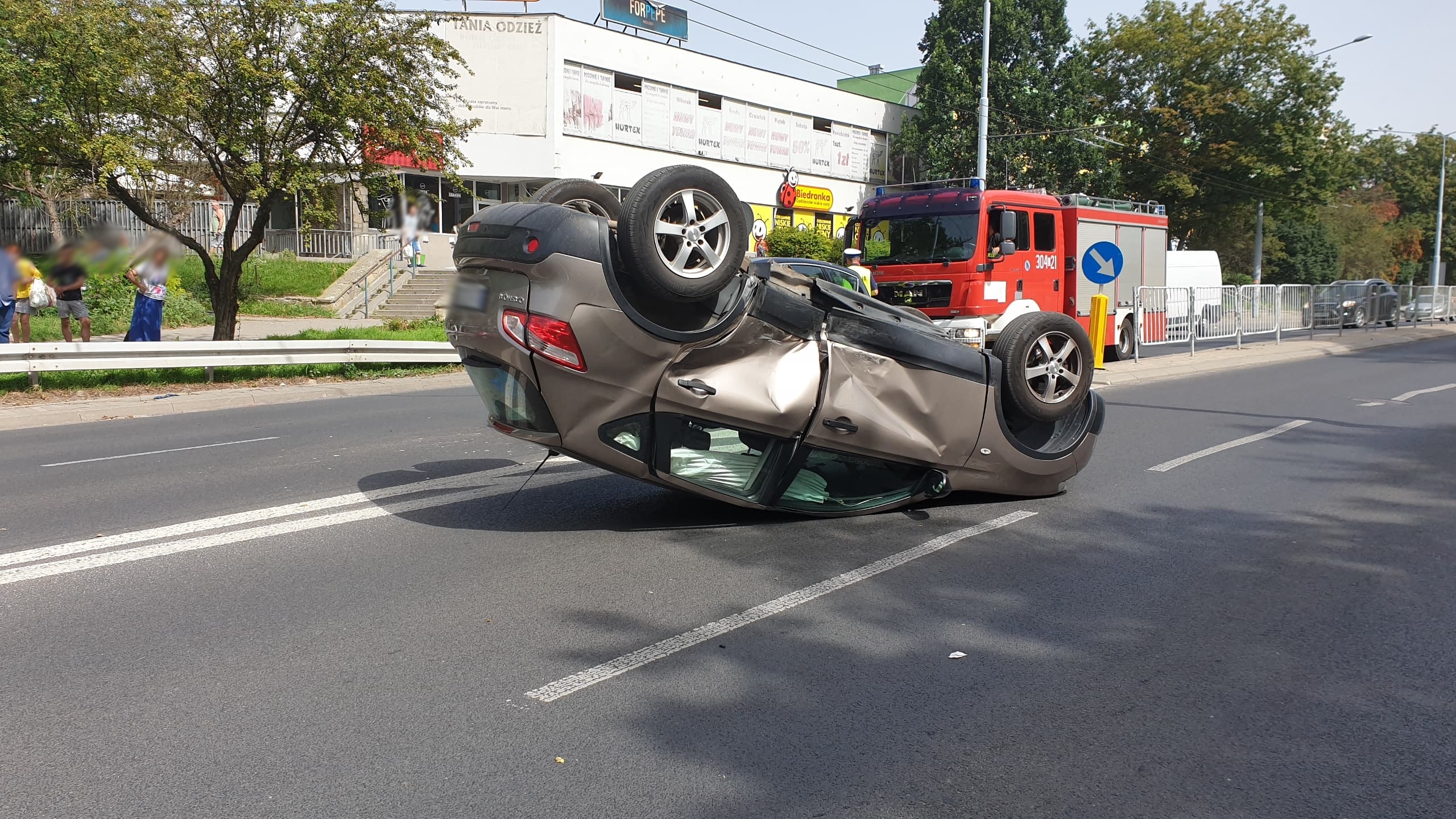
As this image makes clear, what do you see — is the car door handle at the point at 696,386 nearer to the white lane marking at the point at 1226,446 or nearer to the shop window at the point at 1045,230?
the white lane marking at the point at 1226,446

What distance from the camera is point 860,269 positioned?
51.9 ft

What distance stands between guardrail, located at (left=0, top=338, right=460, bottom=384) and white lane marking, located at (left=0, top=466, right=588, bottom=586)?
29.0 ft

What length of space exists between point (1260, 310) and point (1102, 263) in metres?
11.9

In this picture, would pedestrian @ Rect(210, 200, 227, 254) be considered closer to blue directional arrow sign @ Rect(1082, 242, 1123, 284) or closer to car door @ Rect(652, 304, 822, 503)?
blue directional arrow sign @ Rect(1082, 242, 1123, 284)

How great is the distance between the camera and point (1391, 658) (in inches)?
183

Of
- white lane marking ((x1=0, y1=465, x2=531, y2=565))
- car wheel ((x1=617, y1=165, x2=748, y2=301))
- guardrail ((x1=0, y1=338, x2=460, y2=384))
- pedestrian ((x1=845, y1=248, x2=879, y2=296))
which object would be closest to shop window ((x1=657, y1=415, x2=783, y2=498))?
car wheel ((x1=617, y1=165, x2=748, y2=301))

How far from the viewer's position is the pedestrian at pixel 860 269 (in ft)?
50.9

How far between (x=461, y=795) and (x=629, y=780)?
52 cm

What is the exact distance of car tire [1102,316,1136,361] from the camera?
2128 centimetres

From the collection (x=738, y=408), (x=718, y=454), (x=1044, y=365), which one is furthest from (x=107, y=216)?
(x=1044, y=365)

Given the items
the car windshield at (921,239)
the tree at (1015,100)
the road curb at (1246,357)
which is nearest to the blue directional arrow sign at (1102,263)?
the road curb at (1246,357)

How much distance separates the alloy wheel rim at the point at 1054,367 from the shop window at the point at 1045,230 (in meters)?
10.7

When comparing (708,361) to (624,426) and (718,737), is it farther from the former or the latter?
(718,737)

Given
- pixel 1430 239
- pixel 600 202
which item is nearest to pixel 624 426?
pixel 600 202
